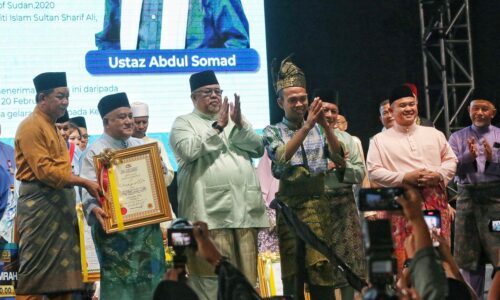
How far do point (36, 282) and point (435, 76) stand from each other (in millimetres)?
5644

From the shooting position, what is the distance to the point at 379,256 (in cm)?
225

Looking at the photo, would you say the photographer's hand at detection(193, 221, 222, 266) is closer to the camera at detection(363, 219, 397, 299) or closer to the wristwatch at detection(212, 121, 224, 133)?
the camera at detection(363, 219, 397, 299)

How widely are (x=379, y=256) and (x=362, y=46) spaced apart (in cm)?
700

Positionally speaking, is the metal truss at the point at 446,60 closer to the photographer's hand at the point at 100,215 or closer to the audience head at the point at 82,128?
the audience head at the point at 82,128

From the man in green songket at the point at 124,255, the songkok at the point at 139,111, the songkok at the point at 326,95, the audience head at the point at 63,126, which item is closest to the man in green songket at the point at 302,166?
the man in green songket at the point at 124,255

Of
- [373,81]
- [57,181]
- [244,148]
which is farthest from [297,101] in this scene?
[373,81]

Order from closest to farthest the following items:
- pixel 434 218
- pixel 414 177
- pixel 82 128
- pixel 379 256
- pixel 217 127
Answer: pixel 379 256 < pixel 217 127 < pixel 434 218 < pixel 414 177 < pixel 82 128

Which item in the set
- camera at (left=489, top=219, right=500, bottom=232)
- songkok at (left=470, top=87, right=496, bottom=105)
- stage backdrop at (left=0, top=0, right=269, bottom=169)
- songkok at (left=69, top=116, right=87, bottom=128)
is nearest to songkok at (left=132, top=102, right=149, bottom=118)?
songkok at (left=69, top=116, right=87, bottom=128)

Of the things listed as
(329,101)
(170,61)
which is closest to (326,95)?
(329,101)

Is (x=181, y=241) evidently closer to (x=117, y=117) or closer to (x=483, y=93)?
(x=117, y=117)

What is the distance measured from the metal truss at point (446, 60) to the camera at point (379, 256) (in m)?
6.43

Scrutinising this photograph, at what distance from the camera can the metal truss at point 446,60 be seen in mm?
8672

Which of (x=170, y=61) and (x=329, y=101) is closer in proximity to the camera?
(x=329, y=101)

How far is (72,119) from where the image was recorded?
738cm
